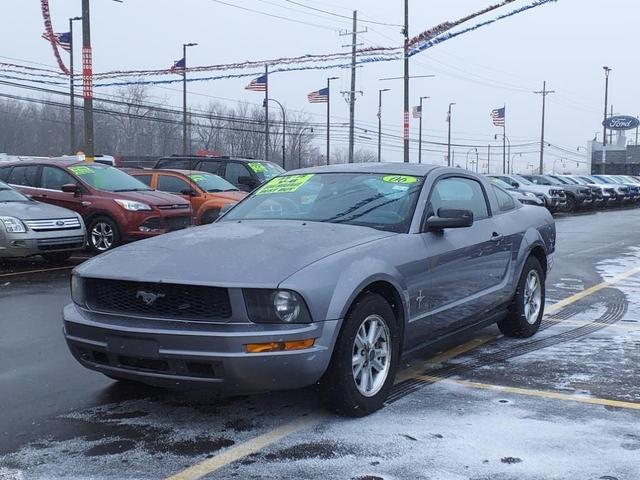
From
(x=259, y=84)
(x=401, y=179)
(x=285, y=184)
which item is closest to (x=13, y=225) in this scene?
(x=285, y=184)

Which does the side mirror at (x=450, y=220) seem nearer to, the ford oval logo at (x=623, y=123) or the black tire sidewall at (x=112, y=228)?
the black tire sidewall at (x=112, y=228)

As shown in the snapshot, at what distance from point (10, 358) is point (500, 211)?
4.29 m

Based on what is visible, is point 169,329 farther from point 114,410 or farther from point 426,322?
point 426,322

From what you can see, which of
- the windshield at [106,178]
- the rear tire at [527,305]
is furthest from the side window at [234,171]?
the rear tire at [527,305]

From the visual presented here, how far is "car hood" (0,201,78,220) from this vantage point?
10633mm

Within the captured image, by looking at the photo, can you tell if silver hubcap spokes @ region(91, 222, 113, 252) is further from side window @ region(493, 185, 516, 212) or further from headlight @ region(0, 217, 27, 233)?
side window @ region(493, 185, 516, 212)

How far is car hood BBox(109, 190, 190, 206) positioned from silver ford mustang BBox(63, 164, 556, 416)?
7.00m

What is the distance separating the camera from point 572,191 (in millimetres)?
30125

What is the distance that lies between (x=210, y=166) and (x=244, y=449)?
14.6 m

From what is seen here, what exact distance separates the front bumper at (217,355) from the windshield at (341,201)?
47.4 inches

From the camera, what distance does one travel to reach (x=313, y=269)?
4.04m

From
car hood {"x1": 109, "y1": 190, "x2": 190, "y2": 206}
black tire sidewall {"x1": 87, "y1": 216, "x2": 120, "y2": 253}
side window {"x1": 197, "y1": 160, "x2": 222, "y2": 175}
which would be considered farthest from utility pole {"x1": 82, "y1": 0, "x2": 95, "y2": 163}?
black tire sidewall {"x1": 87, "y1": 216, "x2": 120, "y2": 253}

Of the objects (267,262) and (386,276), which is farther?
(386,276)

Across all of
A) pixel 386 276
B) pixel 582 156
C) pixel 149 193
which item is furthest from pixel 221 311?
pixel 582 156
